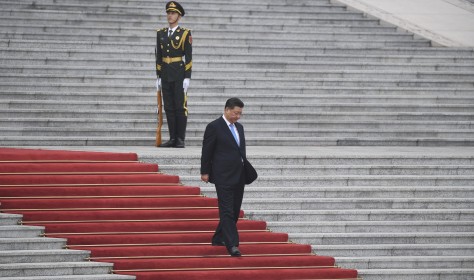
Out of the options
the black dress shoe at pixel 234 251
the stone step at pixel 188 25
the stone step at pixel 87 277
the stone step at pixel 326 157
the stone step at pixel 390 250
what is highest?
the stone step at pixel 188 25

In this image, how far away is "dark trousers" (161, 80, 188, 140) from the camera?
15594 millimetres

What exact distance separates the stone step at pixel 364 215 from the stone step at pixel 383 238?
0.40 m

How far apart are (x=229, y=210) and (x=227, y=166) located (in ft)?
1.49

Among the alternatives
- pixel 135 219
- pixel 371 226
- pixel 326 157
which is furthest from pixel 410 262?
pixel 135 219

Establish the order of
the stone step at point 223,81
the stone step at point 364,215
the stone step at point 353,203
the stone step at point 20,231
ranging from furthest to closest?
1. the stone step at point 223,81
2. the stone step at point 353,203
3. the stone step at point 364,215
4. the stone step at point 20,231

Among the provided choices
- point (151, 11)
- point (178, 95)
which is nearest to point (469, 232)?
point (178, 95)

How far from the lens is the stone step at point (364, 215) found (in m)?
13.6

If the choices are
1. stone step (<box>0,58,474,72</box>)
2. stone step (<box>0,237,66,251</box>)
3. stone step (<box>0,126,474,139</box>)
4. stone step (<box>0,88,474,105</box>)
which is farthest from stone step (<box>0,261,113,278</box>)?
stone step (<box>0,58,474,72</box>)

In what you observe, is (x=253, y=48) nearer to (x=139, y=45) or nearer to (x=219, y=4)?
(x=139, y=45)

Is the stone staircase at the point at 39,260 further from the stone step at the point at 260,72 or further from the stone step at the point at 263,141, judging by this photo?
the stone step at the point at 260,72

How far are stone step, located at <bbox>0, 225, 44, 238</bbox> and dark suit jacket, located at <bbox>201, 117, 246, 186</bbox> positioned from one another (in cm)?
194

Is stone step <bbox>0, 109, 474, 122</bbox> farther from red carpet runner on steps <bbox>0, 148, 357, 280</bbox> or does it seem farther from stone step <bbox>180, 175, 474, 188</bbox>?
stone step <bbox>180, 175, 474, 188</bbox>

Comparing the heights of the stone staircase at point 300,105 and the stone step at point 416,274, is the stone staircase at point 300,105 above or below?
above

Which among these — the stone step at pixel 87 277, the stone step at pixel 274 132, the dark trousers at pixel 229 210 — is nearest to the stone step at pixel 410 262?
the dark trousers at pixel 229 210
